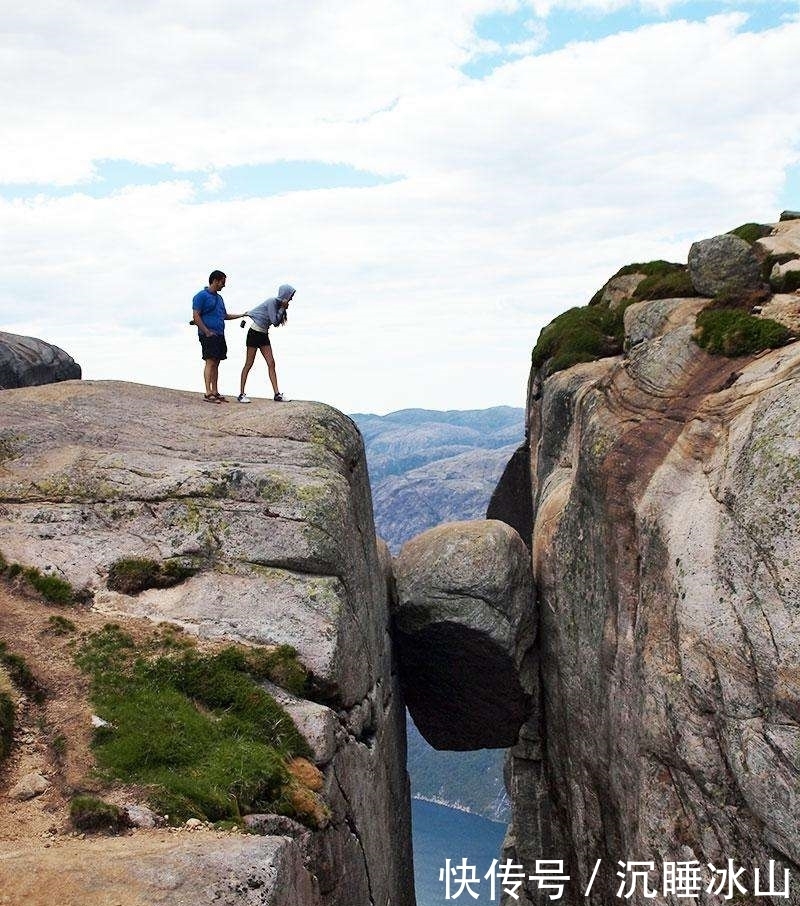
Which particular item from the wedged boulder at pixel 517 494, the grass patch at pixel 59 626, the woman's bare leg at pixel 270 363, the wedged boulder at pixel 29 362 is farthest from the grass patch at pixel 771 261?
the wedged boulder at pixel 29 362

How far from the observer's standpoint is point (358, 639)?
1930 centimetres

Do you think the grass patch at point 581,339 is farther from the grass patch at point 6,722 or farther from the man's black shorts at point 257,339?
the grass patch at point 6,722

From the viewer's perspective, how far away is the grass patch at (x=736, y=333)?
18969mm

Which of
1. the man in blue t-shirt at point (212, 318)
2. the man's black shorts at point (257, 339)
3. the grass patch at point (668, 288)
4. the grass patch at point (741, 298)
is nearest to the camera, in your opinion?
the grass patch at point (741, 298)

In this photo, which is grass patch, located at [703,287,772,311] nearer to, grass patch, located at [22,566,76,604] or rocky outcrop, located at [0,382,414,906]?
rocky outcrop, located at [0,382,414,906]

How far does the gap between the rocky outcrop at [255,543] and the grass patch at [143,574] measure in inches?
5.4

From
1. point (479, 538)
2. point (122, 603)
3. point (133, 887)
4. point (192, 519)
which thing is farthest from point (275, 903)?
point (479, 538)

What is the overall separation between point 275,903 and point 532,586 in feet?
56.1

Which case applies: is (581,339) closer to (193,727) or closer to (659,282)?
(659,282)

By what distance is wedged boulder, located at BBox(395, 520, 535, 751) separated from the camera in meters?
24.9

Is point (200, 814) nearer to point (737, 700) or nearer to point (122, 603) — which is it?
point (122, 603)

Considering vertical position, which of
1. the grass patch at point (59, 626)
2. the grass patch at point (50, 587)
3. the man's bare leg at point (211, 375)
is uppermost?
the man's bare leg at point (211, 375)

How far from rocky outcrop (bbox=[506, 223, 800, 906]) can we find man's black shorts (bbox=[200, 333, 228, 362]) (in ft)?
33.7

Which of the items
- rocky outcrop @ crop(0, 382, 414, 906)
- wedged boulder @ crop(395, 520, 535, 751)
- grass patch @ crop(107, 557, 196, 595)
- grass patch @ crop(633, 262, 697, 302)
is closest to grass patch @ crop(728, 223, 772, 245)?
grass patch @ crop(633, 262, 697, 302)
